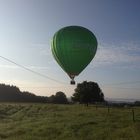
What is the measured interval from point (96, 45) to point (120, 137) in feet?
28.3

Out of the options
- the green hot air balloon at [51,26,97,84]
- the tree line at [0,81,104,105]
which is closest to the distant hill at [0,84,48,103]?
the tree line at [0,81,104,105]

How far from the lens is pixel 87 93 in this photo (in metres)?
114

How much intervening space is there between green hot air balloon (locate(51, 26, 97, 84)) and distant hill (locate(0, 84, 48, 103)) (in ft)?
378

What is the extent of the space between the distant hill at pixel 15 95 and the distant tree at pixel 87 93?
32.0 metres

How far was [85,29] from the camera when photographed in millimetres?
33594

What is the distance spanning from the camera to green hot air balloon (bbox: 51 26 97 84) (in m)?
32.8

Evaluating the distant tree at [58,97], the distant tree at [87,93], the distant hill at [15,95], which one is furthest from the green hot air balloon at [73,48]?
the distant hill at [15,95]

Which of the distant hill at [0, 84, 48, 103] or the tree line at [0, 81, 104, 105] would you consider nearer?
the tree line at [0, 81, 104, 105]

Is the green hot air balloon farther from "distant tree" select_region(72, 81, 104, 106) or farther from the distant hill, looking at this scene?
the distant hill

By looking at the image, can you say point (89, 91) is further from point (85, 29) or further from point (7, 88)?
point (85, 29)

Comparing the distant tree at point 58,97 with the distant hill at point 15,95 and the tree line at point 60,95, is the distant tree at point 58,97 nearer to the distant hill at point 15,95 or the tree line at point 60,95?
the tree line at point 60,95

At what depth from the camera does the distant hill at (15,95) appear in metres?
150

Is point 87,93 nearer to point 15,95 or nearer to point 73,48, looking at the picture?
point 15,95

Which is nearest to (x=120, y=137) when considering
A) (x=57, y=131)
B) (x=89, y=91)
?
(x=57, y=131)
